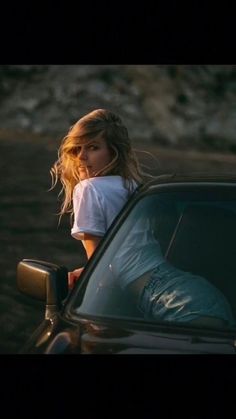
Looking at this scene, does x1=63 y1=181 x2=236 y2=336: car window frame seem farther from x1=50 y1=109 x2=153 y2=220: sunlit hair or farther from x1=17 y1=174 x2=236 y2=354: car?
x1=50 y1=109 x2=153 y2=220: sunlit hair

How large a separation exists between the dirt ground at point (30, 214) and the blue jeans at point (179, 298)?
3.60 m

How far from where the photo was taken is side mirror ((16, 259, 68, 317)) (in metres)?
4.62

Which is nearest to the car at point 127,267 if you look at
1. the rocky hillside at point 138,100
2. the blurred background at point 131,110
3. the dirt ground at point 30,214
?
the dirt ground at point 30,214

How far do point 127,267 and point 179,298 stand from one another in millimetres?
284

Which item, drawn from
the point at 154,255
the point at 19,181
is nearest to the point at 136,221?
the point at 154,255

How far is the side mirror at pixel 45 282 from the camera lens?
Result: 4.62 metres

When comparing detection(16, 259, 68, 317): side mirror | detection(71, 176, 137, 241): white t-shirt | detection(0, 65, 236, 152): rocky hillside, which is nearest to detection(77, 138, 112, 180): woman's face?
detection(71, 176, 137, 241): white t-shirt

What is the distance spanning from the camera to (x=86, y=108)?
18.2 m

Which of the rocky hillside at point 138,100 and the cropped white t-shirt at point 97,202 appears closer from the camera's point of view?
the cropped white t-shirt at point 97,202

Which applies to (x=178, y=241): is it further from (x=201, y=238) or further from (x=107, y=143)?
(x=107, y=143)

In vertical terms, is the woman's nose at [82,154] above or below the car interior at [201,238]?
above

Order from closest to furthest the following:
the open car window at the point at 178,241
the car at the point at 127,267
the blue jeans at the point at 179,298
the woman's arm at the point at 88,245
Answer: the car at the point at 127,267 → the blue jeans at the point at 179,298 → the open car window at the point at 178,241 → the woman's arm at the point at 88,245

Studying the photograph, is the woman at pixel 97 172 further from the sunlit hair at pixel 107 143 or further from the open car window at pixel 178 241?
the open car window at pixel 178 241

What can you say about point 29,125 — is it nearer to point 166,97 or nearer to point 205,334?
point 166,97
